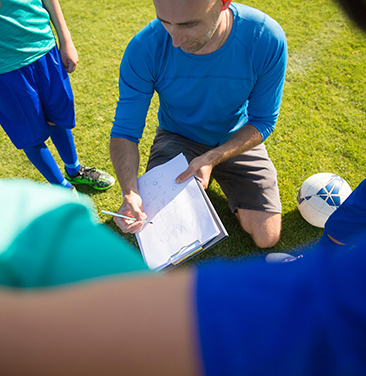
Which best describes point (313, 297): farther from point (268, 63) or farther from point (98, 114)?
point (98, 114)

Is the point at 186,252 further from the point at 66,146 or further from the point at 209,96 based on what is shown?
the point at 66,146

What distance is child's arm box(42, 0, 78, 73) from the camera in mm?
1882

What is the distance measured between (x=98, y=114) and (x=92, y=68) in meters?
0.80

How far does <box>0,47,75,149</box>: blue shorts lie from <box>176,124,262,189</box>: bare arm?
105 centimetres

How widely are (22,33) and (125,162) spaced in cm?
96

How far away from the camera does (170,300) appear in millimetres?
405

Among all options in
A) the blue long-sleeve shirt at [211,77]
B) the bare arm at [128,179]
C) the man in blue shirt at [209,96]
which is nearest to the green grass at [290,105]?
the man in blue shirt at [209,96]

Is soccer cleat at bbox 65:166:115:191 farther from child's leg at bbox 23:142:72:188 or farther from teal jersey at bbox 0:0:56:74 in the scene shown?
teal jersey at bbox 0:0:56:74

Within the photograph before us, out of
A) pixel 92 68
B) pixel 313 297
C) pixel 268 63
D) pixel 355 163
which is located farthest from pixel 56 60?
pixel 355 163

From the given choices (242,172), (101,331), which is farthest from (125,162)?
(101,331)

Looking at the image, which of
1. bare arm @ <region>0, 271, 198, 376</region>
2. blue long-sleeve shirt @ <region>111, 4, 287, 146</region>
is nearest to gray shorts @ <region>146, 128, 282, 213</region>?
blue long-sleeve shirt @ <region>111, 4, 287, 146</region>

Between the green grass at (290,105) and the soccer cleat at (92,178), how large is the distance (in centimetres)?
8

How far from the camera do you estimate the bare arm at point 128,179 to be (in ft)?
5.72

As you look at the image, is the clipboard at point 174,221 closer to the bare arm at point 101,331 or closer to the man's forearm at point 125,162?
the man's forearm at point 125,162
